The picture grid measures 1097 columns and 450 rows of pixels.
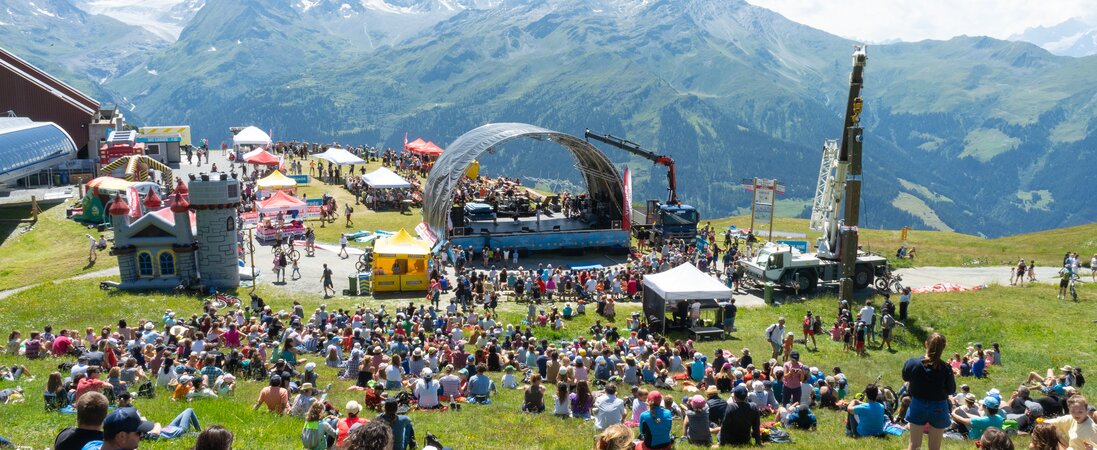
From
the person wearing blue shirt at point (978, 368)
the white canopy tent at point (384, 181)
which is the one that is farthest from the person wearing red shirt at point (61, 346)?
the white canopy tent at point (384, 181)

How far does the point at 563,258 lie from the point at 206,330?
21.2m

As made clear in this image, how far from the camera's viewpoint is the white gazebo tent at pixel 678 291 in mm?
25719

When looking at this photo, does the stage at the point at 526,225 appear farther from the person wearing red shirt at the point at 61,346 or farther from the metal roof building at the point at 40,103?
the metal roof building at the point at 40,103

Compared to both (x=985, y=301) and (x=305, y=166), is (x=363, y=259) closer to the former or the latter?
(x=985, y=301)

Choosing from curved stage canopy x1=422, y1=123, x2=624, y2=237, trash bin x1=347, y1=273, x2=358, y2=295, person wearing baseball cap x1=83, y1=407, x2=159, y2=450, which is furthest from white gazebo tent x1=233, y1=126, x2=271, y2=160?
person wearing baseball cap x1=83, y1=407, x2=159, y2=450

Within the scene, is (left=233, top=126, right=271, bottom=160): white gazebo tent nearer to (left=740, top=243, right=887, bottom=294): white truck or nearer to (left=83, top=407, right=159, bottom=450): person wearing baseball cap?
(left=740, top=243, right=887, bottom=294): white truck

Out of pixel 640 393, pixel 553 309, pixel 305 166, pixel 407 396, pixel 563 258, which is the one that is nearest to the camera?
pixel 640 393

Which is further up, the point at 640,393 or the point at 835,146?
the point at 835,146

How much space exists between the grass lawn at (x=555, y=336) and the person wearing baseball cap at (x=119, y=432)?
3.86m

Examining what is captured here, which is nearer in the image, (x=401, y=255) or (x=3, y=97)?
(x=401, y=255)

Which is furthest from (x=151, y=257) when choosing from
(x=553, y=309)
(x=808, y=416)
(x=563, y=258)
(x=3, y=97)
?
(x=3, y=97)

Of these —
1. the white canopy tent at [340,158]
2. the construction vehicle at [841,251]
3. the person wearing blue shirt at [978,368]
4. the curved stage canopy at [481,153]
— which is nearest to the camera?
the person wearing blue shirt at [978,368]

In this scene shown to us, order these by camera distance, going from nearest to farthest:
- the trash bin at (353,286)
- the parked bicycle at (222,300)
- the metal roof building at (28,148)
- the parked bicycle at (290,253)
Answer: the parked bicycle at (222,300)
the trash bin at (353,286)
the parked bicycle at (290,253)
the metal roof building at (28,148)

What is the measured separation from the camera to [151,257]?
103 ft
